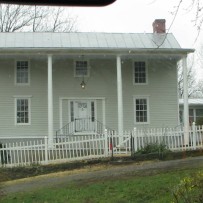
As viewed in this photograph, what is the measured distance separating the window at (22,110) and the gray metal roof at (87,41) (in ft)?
9.87

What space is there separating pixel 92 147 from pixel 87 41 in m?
8.03

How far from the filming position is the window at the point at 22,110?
24.8 metres

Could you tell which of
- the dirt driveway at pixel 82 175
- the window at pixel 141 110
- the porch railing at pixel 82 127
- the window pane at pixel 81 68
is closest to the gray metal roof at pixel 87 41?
the window pane at pixel 81 68

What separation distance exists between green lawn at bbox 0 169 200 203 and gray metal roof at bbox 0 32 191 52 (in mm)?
11780

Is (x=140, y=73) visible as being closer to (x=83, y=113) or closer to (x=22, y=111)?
(x=83, y=113)

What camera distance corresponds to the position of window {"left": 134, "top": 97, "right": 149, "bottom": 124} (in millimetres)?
25609

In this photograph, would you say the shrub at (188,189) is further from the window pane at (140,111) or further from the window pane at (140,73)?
the window pane at (140,73)

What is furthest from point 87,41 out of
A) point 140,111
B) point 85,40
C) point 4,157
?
point 4,157

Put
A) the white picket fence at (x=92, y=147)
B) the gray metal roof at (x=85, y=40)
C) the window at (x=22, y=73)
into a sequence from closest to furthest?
the white picket fence at (x=92, y=147), the gray metal roof at (x=85, y=40), the window at (x=22, y=73)

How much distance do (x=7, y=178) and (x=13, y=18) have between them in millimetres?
34498

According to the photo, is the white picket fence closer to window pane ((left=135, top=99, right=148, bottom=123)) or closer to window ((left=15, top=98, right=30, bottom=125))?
window pane ((left=135, top=99, right=148, bottom=123))

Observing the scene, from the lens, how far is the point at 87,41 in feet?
83.5

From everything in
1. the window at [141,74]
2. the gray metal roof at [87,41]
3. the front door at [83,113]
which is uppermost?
the gray metal roof at [87,41]

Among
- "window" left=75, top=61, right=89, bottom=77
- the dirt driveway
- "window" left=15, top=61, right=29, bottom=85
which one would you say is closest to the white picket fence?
the dirt driveway
